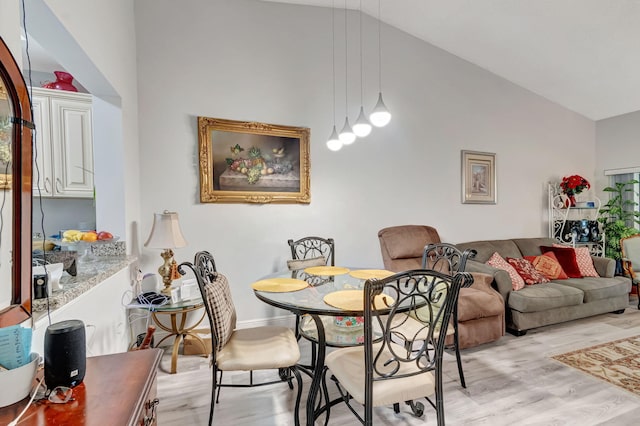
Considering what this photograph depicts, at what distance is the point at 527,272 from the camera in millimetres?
3621

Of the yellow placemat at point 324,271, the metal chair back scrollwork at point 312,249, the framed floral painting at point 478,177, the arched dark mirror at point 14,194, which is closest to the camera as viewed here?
the arched dark mirror at point 14,194

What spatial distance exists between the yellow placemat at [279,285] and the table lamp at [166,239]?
36.1 inches

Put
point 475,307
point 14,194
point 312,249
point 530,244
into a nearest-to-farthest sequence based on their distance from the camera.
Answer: point 14,194 < point 475,307 < point 312,249 < point 530,244

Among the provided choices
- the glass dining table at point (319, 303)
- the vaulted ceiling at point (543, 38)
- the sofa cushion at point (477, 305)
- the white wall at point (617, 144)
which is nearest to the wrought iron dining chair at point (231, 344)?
the glass dining table at point (319, 303)

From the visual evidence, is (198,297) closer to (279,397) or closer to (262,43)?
(279,397)

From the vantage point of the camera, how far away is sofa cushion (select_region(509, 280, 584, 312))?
122 inches

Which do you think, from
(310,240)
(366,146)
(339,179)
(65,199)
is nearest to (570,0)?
(366,146)

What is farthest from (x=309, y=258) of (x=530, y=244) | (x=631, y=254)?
(x=631, y=254)

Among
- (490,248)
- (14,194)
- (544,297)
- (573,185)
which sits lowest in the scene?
(544,297)

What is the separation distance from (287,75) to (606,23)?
3.22 meters

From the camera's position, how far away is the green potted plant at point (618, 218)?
14.8 feet

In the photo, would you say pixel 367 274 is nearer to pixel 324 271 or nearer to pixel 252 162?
pixel 324 271

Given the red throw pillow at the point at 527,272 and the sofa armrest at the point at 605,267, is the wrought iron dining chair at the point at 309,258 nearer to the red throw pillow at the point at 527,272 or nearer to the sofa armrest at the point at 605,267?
the red throw pillow at the point at 527,272

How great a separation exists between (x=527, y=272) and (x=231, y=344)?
11.1 ft
